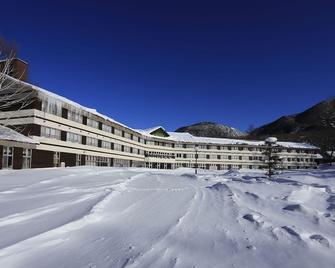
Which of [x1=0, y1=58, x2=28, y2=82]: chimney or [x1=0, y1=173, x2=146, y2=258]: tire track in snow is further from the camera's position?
[x1=0, y1=58, x2=28, y2=82]: chimney

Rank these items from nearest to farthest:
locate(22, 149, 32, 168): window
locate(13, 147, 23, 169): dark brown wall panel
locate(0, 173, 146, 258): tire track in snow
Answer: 1. locate(0, 173, 146, 258): tire track in snow
2. locate(13, 147, 23, 169): dark brown wall panel
3. locate(22, 149, 32, 168): window

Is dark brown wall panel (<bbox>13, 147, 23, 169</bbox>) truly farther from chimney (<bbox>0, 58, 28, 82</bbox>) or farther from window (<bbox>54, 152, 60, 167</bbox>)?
chimney (<bbox>0, 58, 28, 82</bbox>)

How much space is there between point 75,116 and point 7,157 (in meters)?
14.2

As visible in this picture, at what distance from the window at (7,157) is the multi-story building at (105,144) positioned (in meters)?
2.78

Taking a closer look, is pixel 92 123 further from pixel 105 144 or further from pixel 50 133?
pixel 50 133

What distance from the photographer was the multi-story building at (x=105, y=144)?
40.9 m

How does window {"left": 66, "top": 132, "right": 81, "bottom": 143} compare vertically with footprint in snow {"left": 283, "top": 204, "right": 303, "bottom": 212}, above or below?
above

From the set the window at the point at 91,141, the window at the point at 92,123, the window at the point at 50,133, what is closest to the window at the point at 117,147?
the window at the point at 91,141

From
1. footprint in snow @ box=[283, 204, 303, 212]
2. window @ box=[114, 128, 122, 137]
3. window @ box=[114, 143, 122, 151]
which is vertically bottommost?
footprint in snow @ box=[283, 204, 303, 212]

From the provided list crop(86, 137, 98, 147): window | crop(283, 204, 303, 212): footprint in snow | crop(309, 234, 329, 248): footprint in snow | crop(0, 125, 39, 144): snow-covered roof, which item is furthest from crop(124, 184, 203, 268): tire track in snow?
crop(86, 137, 98, 147): window

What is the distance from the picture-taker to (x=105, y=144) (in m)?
61.7

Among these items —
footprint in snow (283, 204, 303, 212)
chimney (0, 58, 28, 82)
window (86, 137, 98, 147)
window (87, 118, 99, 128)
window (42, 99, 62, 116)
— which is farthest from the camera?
window (87, 118, 99, 128)

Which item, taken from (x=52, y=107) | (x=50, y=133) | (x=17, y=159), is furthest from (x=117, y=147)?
(x=17, y=159)

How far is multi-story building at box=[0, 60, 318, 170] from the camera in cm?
4088
